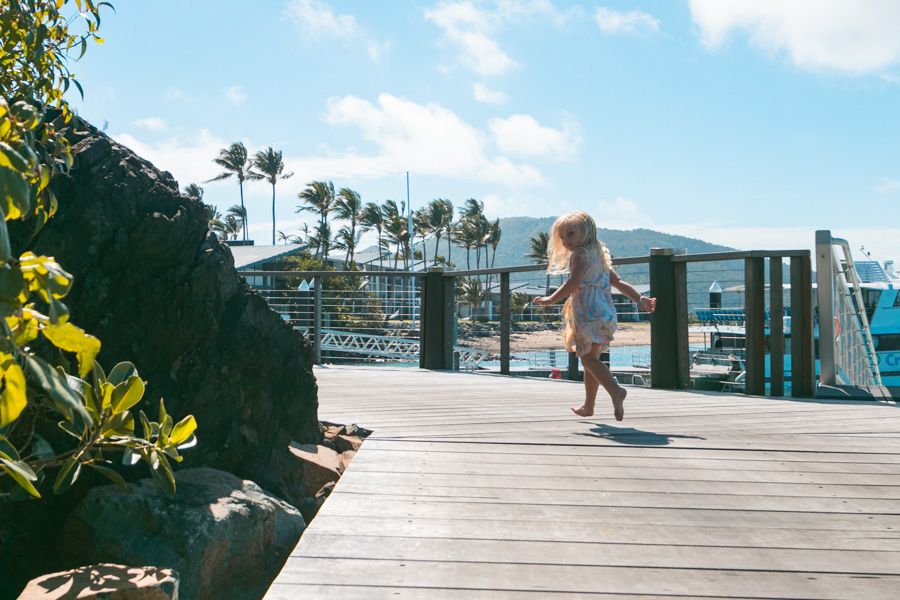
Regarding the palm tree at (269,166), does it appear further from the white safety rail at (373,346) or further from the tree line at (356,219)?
the white safety rail at (373,346)

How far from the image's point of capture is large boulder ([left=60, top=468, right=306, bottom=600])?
9.52 feet

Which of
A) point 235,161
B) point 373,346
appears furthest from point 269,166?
point 373,346

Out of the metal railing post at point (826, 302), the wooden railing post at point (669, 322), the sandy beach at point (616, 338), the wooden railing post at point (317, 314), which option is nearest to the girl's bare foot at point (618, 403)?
the sandy beach at point (616, 338)

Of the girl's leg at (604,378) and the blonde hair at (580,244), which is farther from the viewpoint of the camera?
the blonde hair at (580,244)

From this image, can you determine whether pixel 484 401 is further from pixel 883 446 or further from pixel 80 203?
pixel 80 203

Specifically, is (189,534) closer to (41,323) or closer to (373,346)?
(41,323)

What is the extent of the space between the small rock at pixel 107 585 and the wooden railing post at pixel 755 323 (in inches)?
198

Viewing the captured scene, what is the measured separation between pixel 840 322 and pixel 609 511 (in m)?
5.25

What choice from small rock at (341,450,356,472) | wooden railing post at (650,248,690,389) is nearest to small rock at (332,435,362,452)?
small rock at (341,450,356,472)

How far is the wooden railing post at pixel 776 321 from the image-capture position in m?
6.16

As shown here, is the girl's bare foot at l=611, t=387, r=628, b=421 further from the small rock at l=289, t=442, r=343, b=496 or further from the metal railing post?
the metal railing post

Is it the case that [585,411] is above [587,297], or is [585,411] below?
below

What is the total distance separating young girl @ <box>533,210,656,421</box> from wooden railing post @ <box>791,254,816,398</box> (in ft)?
6.34

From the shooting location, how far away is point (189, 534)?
2.95 m
